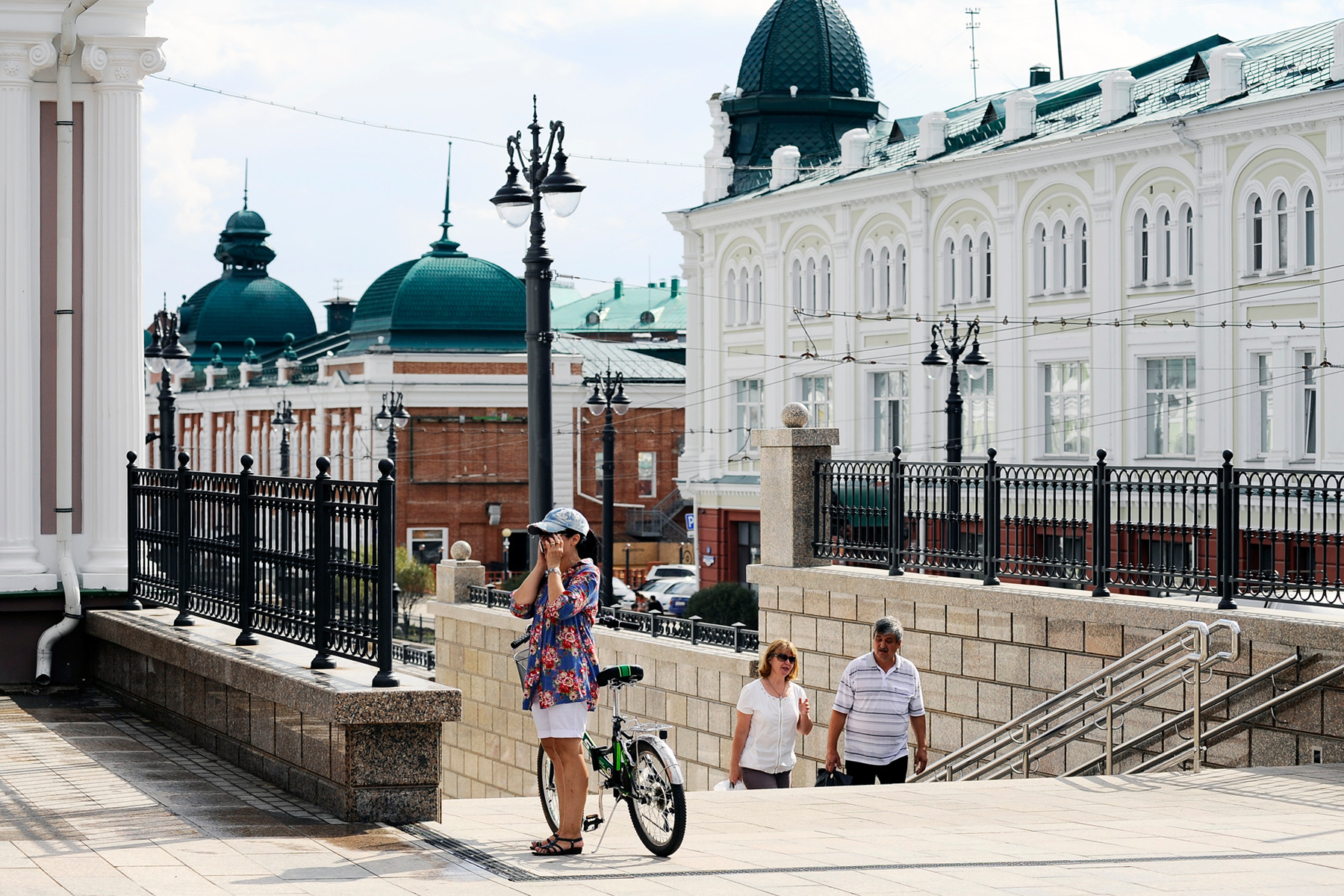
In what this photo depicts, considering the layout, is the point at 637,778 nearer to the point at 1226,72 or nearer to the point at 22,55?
the point at 22,55

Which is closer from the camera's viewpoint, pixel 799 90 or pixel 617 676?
pixel 617 676

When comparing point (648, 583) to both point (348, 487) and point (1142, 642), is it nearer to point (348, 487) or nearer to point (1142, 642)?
point (1142, 642)

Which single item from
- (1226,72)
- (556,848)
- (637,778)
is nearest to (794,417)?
(637,778)

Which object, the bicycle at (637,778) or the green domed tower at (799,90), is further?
the green domed tower at (799,90)

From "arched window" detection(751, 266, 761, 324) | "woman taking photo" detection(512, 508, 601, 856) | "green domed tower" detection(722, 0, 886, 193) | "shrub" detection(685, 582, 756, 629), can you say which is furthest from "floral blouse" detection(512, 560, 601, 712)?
"green domed tower" detection(722, 0, 886, 193)

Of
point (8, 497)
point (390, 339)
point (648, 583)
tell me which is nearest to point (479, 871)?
point (8, 497)

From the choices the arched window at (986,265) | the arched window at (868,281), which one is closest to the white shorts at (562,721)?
the arched window at (986,265)

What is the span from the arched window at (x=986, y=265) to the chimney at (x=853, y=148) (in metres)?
5.97

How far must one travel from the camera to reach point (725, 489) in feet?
163

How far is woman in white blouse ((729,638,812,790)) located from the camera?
1202 cm

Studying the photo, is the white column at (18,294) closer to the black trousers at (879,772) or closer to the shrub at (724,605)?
the black trousers at (879,772)

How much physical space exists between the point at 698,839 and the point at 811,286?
38.2 meters

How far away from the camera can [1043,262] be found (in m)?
39.3

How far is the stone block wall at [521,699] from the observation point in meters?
21.2
